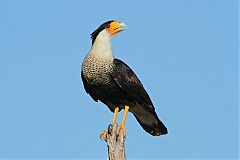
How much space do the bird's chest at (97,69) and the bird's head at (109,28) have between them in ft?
1.36

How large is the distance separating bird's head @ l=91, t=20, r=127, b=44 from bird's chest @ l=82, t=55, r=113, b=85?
1.36ft

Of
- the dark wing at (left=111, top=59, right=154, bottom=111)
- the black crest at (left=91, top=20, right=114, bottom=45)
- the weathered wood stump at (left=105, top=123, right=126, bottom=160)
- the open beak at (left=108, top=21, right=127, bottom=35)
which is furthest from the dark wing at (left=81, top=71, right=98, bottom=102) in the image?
the weathered wood stump at (left=105, top=123, right=126, bottom=160)

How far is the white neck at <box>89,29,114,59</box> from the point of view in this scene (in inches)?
277

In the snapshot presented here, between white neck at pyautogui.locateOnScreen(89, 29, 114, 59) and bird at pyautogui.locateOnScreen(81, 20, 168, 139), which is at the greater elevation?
white neck at pyautogui.locateOnScreen(89, 29, 114, 59)

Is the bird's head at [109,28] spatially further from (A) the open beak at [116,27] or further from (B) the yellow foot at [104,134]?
(B) the yellow foot at [104,134]

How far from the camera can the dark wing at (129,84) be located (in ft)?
22.8

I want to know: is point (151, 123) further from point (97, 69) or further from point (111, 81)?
point (97, 69)

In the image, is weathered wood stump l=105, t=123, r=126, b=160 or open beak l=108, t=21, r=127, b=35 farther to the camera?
open beak l=108, t=21, r=127, b=35

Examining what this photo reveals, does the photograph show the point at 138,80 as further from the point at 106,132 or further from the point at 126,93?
the point at 106,132

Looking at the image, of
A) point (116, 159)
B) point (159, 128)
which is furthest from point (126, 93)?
point (116, 159)

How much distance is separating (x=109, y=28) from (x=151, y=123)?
1.38 m

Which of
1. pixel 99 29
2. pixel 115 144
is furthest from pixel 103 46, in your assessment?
pixel 115 144

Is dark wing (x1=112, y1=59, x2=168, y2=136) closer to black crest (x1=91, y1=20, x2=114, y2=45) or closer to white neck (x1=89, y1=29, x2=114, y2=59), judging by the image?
white neck (x1=89, y1=29, x2=114, y2=59)

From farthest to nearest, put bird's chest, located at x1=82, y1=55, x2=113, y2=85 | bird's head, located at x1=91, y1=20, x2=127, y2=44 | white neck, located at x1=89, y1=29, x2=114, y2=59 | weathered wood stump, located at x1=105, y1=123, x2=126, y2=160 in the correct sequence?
bird's head, located at x1=91, y1=20, x2=127, y2=44
white neck, located at x1=89, y1=29, x2=114, y2=59
bird's chest, located at x1=82, y1=55, x2=113, y2=85
weathered wood stump, located at x1=105, y1=123, x2=126, y2=160
